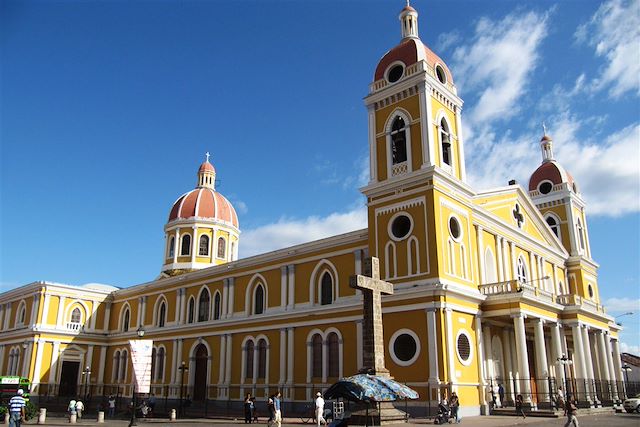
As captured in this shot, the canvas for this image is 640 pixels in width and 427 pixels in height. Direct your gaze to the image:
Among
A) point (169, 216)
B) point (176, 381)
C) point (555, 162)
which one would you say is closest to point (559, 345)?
point (555, 162)

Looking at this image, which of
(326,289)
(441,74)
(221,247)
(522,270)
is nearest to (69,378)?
(221,247)

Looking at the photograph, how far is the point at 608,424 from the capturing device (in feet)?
64.4

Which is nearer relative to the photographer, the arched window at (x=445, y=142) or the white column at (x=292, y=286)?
the arched window at (x=445, y=142)

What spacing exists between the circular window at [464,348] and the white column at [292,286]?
33.9 ft

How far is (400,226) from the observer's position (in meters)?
26.8

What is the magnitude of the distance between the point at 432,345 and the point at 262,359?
12.4 meters

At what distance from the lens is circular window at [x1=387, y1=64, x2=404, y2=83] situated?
1120 inches

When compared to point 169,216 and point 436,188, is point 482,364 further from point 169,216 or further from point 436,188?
point 169,216

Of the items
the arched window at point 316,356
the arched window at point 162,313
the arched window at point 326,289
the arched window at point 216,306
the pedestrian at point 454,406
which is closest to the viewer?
the pedestrian at point 454,406

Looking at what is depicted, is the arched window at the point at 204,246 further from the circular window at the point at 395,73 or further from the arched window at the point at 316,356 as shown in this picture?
the circular window at the point at 395,73

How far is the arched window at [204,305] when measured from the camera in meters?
38.0

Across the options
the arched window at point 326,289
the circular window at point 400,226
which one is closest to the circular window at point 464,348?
the circular window at point 400,226

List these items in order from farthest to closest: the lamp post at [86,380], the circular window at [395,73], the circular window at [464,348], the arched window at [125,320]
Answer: the arched window at [125,320], the lamp post at [86,380], the circular window at [395,73], the circular window at [464,348]

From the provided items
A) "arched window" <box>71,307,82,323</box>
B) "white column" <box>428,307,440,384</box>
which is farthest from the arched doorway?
"white column" <box>428,307,440,384</box>
